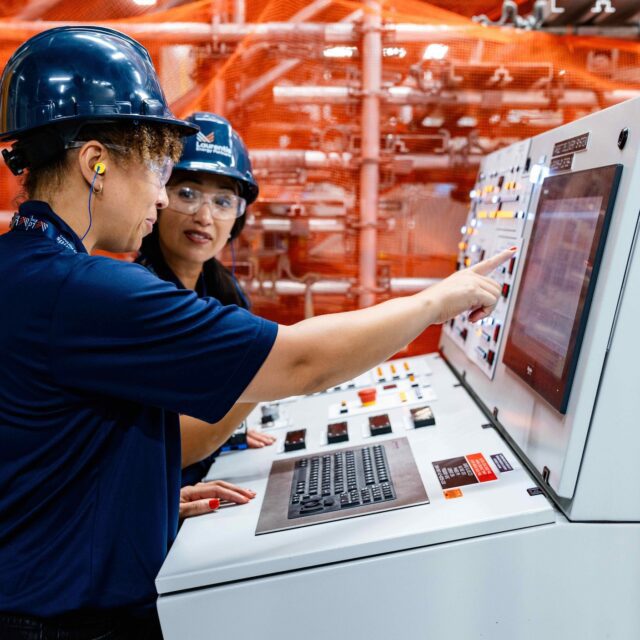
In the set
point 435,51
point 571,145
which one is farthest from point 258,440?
point 435,51

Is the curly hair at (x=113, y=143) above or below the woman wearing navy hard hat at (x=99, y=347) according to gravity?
A: above

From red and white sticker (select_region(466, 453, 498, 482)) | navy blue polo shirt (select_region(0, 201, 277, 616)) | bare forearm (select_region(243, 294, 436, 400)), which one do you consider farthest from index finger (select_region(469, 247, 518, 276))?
navy blue polo shirt (select_region(0, 201, 277, 616))

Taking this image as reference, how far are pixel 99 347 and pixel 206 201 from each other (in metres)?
1.11

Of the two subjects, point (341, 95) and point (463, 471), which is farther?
point (341, 95)

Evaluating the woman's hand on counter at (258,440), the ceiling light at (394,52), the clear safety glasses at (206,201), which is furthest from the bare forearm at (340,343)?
the ceiling light at (394,52)

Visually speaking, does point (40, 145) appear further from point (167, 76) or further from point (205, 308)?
point (167, 76)

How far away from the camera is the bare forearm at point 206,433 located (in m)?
1.43

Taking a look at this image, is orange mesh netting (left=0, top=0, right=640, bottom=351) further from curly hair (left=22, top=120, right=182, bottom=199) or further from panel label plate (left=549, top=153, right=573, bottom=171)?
curly hair (left=22, top=120, right=182, bottom=199)

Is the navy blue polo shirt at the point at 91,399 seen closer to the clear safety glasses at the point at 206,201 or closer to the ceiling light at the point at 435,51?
the clear safety glasses at the point at 206,201

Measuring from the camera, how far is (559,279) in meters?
1.26

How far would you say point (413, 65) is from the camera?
2.74 m

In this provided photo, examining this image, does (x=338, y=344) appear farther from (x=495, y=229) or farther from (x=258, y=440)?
(x=495, y=229)

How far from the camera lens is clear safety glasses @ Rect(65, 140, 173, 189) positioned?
0.94 meters

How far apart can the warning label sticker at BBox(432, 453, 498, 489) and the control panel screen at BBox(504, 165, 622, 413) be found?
0.66ft
